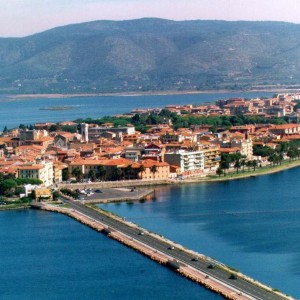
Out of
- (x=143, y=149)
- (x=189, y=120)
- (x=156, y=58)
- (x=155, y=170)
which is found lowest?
(x=156, y=58)

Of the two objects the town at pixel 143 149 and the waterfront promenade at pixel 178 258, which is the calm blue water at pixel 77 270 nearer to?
the waterfront promenade at pixel 178 258

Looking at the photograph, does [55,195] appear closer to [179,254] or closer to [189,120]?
[179,254]

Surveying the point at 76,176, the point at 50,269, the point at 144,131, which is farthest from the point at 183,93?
the point at 50,269

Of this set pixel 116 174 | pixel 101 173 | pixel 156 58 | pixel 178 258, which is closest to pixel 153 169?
pixel 116 174

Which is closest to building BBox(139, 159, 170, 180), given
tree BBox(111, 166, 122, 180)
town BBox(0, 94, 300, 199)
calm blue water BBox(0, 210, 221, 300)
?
town BBox(0, 94, 300, 199)

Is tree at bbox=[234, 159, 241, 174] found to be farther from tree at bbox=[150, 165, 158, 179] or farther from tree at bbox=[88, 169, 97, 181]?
tree at bbox=[88, 169, 97, 181]

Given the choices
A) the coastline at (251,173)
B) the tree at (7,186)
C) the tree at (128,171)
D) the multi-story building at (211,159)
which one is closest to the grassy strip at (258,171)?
the coastline at (251,173)

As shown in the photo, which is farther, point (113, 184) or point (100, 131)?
point (100, 131)
